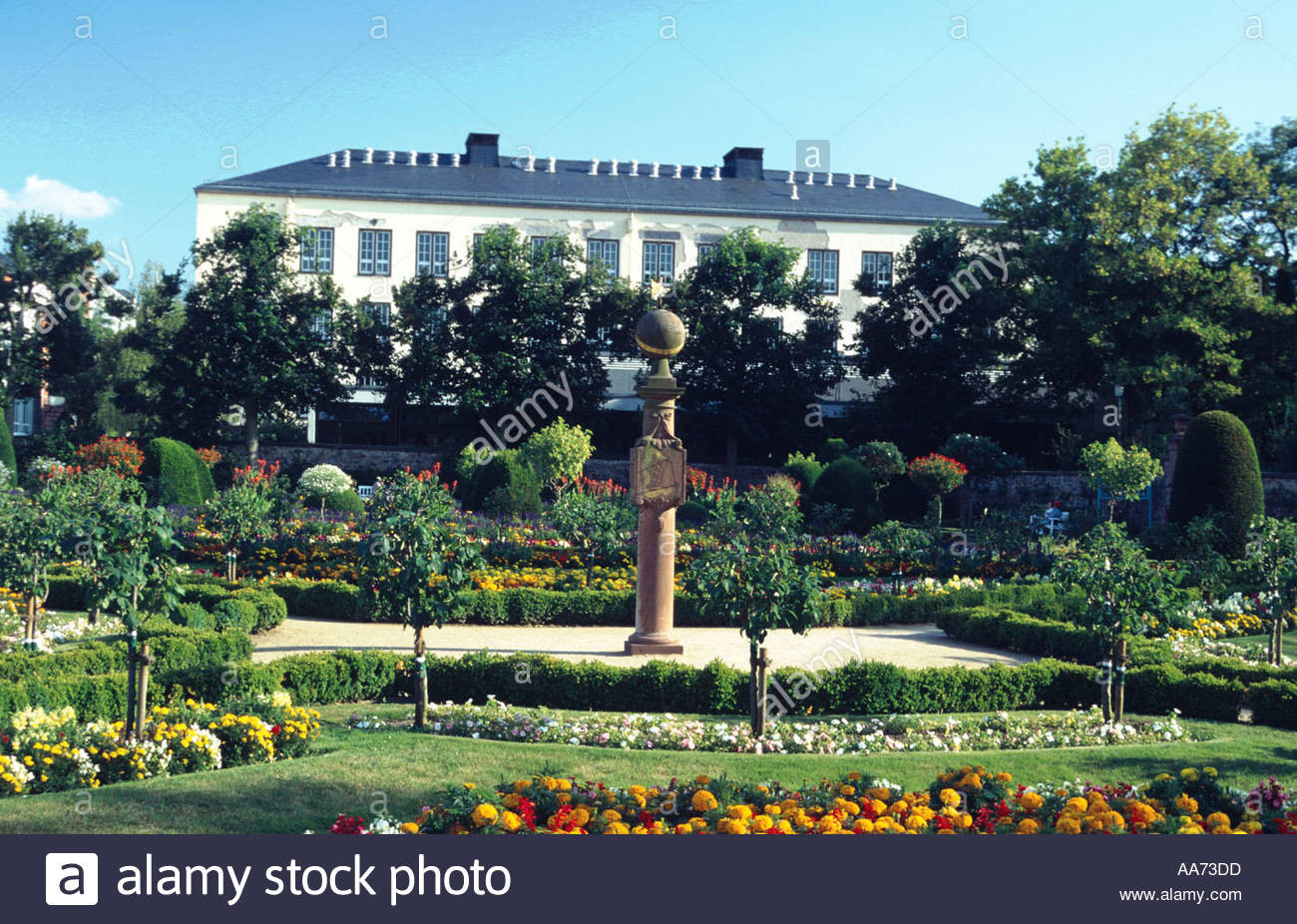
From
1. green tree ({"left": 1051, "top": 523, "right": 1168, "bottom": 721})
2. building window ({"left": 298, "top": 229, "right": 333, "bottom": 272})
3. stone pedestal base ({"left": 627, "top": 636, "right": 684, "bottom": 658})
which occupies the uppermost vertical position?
building window ({"left": 298, "top": 229, "right": 333, "bottom": 272})

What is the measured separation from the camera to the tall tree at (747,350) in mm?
35875

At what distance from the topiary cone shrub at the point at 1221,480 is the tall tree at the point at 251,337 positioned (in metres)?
24.1

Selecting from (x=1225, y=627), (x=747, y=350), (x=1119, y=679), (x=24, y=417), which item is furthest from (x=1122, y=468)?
(x=24, y=417)

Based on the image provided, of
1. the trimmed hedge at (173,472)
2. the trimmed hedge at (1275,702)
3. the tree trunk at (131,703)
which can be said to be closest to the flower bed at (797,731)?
the trimmed hedge at (1275,702)

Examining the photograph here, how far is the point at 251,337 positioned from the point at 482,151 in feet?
51.0

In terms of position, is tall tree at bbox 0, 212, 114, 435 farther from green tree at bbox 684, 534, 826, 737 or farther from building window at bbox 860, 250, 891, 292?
green tree at bbox 684, 534, 826, 737

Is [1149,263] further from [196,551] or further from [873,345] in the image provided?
[196,551]

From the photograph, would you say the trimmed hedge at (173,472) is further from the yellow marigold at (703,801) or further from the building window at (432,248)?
the yellow marigold at (703,801)

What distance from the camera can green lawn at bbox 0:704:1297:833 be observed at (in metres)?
7.35

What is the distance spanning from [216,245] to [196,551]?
17.8 m

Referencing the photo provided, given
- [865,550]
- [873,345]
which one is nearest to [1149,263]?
[873,345]

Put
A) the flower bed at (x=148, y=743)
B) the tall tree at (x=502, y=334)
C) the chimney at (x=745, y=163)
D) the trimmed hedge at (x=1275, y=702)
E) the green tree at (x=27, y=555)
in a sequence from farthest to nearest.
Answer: the chimney at (x=745, y=163)
the tall tree at (x=502, y=334)
the green tree at (x=27, y=555)
the trimmed hedge at (x=1275, y=702)
the flower bed at (x=148, y=743)

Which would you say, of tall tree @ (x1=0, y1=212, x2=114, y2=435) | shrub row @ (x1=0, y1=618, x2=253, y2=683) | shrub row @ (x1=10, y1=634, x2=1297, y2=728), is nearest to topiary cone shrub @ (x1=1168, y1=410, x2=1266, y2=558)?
shrub row @ (x1=10, y1=634, x2=1297, y2=728)

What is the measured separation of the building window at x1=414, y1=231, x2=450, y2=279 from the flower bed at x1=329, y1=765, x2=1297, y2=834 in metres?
37.3
